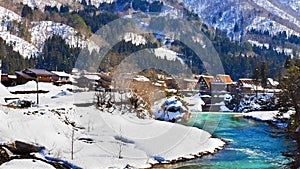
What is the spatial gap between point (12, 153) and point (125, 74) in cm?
2211

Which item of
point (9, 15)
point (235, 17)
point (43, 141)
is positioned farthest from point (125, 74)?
point (235, 17)

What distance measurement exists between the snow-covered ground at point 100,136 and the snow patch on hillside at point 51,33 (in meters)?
62.0

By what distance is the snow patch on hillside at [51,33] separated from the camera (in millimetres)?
82713

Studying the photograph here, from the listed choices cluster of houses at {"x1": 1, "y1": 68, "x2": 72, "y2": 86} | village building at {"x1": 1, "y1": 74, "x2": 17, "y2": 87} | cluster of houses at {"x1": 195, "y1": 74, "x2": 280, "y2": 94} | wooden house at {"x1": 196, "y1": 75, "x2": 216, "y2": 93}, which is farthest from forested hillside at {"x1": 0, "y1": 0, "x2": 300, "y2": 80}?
wooden house at {"x1": 196, "y1": 75, "x2": 216, "y2": 93}

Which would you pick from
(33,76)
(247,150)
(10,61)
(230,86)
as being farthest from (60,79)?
(247,150)

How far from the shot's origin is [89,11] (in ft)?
374

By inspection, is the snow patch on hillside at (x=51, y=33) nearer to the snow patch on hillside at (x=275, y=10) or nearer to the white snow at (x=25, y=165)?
the white snow at (x=25, y=165)

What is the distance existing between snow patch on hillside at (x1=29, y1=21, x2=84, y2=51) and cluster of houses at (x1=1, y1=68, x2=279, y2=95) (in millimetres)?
37473

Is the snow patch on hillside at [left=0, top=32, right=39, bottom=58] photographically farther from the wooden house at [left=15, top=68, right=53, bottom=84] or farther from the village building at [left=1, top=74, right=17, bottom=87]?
the wooden house at [left=15, top=68, right=53, bottom=84]

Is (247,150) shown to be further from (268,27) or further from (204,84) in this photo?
→ (268,27)

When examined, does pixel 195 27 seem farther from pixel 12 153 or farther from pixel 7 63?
pixel 12 153

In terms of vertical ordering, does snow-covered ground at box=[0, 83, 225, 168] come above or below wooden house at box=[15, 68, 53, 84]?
below

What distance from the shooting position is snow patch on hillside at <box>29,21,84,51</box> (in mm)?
82713

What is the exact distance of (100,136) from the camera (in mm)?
17797
